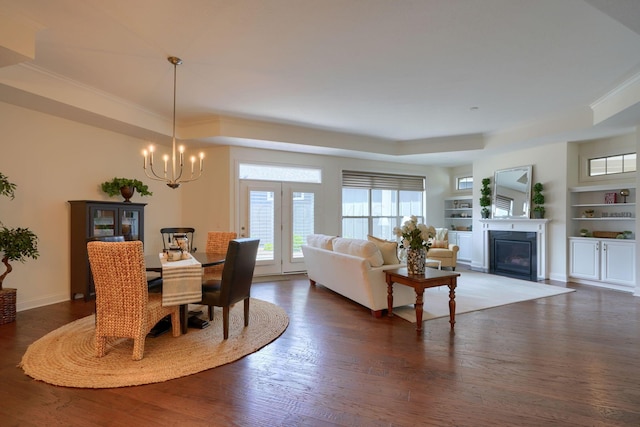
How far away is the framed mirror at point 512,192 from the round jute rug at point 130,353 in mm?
5642

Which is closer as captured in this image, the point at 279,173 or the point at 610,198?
the point at 610,198

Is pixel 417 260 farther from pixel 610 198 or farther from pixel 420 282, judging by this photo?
pixel 610 198

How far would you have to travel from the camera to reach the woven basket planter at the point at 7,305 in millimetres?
3508

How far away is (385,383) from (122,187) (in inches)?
187

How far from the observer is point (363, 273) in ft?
12.6

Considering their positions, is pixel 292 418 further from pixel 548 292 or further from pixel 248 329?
pixel 548 292

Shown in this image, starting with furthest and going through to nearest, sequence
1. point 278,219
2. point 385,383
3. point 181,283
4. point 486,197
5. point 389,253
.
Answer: point 486,197 → point 278,219 → point 389,253 → point 181,283 → point 385,383

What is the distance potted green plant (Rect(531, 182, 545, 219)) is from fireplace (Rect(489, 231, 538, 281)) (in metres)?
0.41

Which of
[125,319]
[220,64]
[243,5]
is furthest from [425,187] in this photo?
[125,319]

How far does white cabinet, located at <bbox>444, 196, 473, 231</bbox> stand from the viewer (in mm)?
8422

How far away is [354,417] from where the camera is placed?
77.8 inches

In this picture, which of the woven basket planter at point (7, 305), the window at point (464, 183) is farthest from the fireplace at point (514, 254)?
the woven basket planter at point (7, 305)

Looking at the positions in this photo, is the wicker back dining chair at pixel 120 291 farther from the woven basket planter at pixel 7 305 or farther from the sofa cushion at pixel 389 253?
the sofa cushion at pixel 389 253

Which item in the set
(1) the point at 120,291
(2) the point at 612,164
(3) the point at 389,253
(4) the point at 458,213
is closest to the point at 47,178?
(1) the point at 120,291
